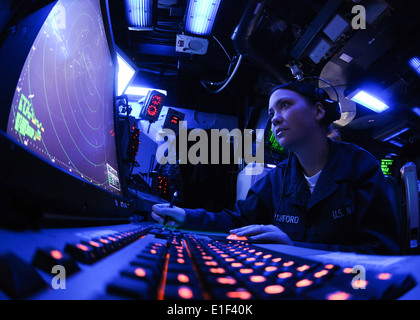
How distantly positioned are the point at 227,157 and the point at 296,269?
3220mm

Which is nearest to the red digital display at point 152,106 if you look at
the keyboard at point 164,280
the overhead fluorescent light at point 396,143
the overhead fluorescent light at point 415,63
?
the keyboard at point 164,280

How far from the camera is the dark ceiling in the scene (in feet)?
8.93

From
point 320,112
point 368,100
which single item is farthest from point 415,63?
point 320,112

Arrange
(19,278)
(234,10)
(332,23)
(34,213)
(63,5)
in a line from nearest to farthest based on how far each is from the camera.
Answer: (19,278), (34,213), (63,5), (332,23), (234,10)

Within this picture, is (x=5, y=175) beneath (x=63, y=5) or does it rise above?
beneath

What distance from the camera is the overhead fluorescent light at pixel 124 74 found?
2.00 m

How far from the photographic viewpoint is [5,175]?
240 mm

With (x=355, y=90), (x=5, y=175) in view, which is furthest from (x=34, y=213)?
(x=355, y=90)

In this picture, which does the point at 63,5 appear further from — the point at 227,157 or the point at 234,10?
the point at 234,10

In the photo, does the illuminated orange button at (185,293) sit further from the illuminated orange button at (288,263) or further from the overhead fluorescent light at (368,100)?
the overhead fluorescent light at (368,100)

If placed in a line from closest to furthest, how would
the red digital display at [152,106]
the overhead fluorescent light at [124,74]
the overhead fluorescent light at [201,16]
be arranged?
1. the overhead fluorescent light at [124,74]
2. the overhead fluorescent light at [201,16]
3. the red digital display at [152,106]

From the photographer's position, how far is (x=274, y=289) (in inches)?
8.3
